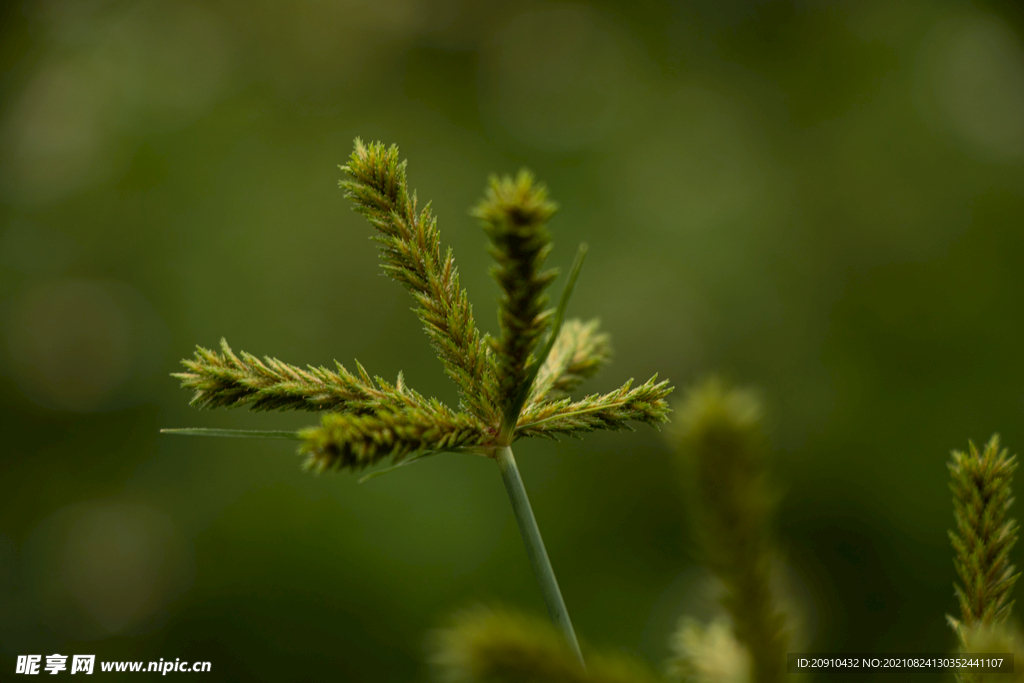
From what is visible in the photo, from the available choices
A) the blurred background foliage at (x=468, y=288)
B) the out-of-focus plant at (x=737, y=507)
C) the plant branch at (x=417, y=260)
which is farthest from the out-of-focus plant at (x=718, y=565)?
the blurred background foliage at (x=468, y=288)

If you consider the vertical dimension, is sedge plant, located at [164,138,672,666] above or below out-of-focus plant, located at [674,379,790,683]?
above

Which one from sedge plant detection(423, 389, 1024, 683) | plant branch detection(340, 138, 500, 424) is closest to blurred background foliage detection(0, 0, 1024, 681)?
plant branch detection(340, 138, 500, 424)

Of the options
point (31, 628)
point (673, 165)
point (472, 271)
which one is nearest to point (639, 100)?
point (673, 165)

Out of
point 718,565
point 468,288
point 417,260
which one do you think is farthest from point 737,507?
point 468,288

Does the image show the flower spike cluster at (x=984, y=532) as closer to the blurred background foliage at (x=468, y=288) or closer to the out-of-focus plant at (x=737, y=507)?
the out-of-focus plant at (x=737, y=507)

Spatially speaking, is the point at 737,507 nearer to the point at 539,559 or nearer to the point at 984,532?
Answer: the point at 539,559

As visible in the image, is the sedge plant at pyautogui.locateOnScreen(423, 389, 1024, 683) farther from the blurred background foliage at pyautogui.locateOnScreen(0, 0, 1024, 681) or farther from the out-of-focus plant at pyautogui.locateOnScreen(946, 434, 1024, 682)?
the blurred background foliage at pyautogui.locateOnScreen(0, 0, 1024, 681)

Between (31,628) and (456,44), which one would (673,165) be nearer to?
(456,44)

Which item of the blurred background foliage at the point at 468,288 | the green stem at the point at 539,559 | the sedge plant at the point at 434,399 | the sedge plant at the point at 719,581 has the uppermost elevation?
the blurred background foliage at the point at 468,288
